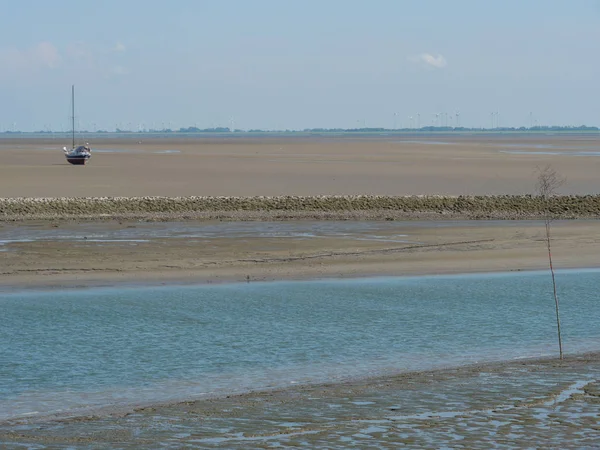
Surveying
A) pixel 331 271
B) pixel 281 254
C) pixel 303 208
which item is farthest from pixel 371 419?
pixel 303 208

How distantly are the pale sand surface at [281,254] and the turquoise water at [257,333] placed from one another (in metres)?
1.67

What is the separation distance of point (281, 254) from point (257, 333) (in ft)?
34.0

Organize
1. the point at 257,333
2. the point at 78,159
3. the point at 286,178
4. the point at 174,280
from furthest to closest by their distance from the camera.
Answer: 1. the point at 78,159
2. the point at 286,178
3. the point at 174,280
4. the point at 257,333

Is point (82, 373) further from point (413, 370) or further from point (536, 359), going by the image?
point (536, 359)

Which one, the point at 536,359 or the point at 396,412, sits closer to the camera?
the point at 396,412

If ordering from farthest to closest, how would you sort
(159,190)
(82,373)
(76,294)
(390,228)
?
(159,190) < (390,228) < (76,294) < (82,373)

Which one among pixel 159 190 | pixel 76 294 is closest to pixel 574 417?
pixel 76 294

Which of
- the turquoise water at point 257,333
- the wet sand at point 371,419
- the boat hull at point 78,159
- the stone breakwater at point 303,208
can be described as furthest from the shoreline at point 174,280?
the boat hull at point 78,159

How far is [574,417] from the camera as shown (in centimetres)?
1220

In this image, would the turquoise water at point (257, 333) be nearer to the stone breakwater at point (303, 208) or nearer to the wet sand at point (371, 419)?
the wet sand at point (371, 419)

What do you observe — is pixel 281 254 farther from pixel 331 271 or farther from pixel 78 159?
pixel 78 159

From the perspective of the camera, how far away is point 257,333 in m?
18.5

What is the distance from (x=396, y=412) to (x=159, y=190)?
3642 centimetres

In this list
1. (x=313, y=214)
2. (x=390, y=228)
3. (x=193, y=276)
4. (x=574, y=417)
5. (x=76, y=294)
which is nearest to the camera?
(x=574, y=417)
